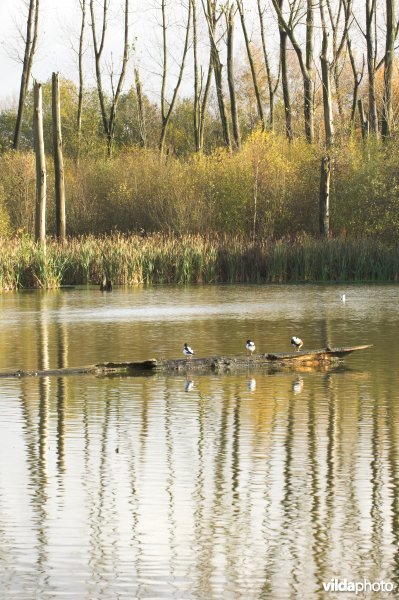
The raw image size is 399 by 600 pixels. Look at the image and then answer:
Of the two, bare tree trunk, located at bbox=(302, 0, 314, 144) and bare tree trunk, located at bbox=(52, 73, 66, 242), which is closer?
bare tree trunk, located at bbox=(52, 73, 66, 242)

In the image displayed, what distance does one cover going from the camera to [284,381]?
40.7ft

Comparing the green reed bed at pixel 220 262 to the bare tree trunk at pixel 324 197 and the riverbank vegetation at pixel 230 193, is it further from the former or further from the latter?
the bare tree trunk at pixel 324 197

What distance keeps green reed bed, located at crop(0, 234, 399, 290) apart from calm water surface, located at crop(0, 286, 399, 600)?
1556 centimetres

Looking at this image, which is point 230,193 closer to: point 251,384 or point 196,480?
point 251,384

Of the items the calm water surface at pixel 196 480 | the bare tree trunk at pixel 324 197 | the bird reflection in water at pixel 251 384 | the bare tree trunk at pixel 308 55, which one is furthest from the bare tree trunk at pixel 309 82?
the bird reflection in water at pixel 251 384

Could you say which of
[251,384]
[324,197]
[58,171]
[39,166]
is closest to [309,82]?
[324,197]

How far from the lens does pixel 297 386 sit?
473 inches

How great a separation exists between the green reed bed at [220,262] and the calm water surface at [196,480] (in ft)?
51.0

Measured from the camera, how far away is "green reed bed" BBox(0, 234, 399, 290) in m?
30.9

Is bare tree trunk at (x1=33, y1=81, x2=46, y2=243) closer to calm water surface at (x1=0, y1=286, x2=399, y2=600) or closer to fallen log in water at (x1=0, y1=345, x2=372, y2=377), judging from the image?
calm water surface at (x1=0, y1=286, x2=399, y2=600)

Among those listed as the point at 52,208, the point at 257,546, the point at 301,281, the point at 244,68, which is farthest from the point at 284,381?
the point at 244,68

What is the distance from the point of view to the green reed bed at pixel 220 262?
30.9 meters

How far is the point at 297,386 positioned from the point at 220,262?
19683 millimetres

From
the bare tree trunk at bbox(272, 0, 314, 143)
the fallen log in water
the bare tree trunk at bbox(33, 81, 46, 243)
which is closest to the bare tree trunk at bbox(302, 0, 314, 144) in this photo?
the bare tree trunk at bbox(272, 0, 314, 143)
